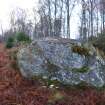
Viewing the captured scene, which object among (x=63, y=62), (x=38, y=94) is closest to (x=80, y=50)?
(x=63, y=62)

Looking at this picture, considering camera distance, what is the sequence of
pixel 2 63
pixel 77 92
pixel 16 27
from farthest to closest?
pixel 16 27 < pixel 2 63 < pixel 77 92

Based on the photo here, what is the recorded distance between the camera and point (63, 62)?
8359 millimetres

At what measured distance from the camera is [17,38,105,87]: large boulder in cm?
799

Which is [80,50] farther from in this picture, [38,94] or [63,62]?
[38,94]

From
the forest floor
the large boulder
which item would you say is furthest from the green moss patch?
the forest floor

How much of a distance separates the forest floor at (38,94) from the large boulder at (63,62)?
0.39 m

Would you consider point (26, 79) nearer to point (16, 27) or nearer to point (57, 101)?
point (57, 101)

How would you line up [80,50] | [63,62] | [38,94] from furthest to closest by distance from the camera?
[80,50] → [63,62] → [38,94]

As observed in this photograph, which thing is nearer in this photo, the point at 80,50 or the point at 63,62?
the point at 63,62

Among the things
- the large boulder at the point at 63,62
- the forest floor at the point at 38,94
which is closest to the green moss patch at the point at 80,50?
the large boulder at the point at 63,62

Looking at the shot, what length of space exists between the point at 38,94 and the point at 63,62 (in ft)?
5.54

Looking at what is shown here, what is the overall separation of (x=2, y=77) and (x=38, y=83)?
1.37 meters

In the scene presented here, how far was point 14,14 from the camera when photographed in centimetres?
5650

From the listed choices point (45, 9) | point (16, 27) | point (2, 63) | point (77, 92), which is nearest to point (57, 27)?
point (45, 9)
